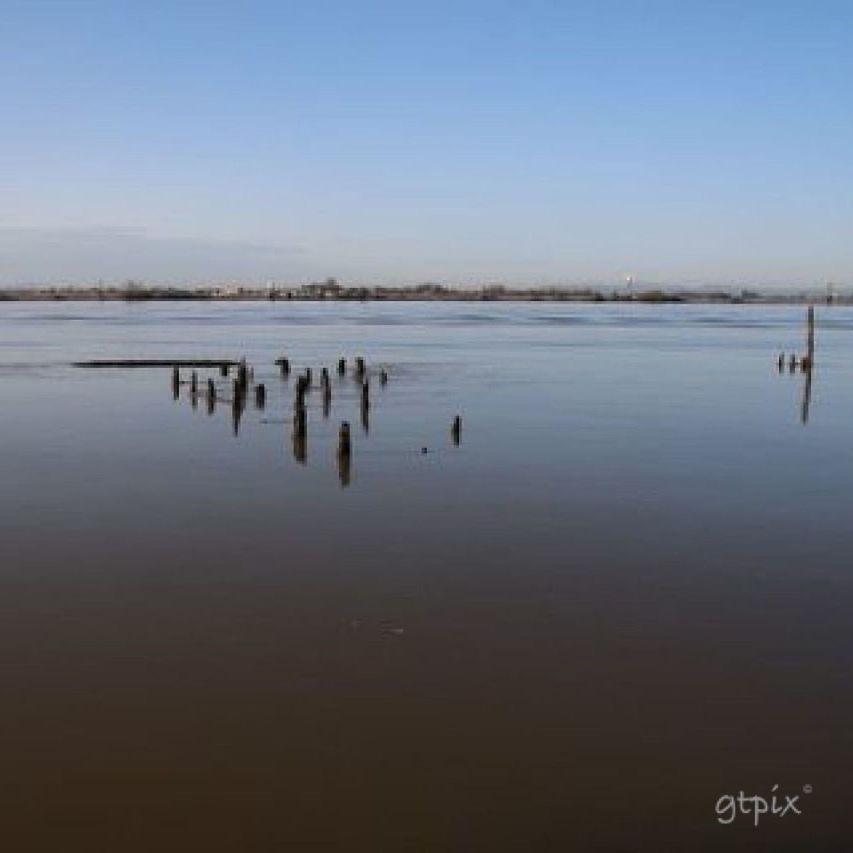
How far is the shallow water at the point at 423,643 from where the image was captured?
8.66 metres

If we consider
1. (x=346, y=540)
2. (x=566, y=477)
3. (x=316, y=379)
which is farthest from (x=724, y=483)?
(x=316, y=379)

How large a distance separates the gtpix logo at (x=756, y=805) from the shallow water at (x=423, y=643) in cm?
9

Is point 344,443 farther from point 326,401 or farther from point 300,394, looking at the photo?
point 326,401

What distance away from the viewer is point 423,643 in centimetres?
1232

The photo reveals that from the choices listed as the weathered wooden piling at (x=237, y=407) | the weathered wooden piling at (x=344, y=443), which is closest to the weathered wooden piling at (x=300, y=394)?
the weathered wooden piling at (x=237, y=407)

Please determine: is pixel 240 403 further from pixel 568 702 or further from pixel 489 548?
pixel 568 702

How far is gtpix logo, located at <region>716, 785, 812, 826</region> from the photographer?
28.2ft

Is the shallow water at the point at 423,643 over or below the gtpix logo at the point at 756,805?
over

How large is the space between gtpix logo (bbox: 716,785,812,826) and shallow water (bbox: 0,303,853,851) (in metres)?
0.09

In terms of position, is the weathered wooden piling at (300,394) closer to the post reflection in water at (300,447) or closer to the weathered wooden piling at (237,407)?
the post reflection in water at (300,447)

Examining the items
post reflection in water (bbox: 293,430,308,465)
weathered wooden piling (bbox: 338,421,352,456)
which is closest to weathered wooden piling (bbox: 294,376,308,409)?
post reflection in water (bbox: 293,430,308,465)

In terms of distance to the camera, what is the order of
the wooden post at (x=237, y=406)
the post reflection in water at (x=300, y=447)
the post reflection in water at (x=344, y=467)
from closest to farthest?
the post reflection in water at (x=344, y=467) < the post reflection in water at (x=300, y=447) < the wooden post at (x=237, y=406)

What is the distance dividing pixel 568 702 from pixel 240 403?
2361cm

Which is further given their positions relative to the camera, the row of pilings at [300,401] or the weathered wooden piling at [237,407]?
the weathered wooden piling at [237,407]
